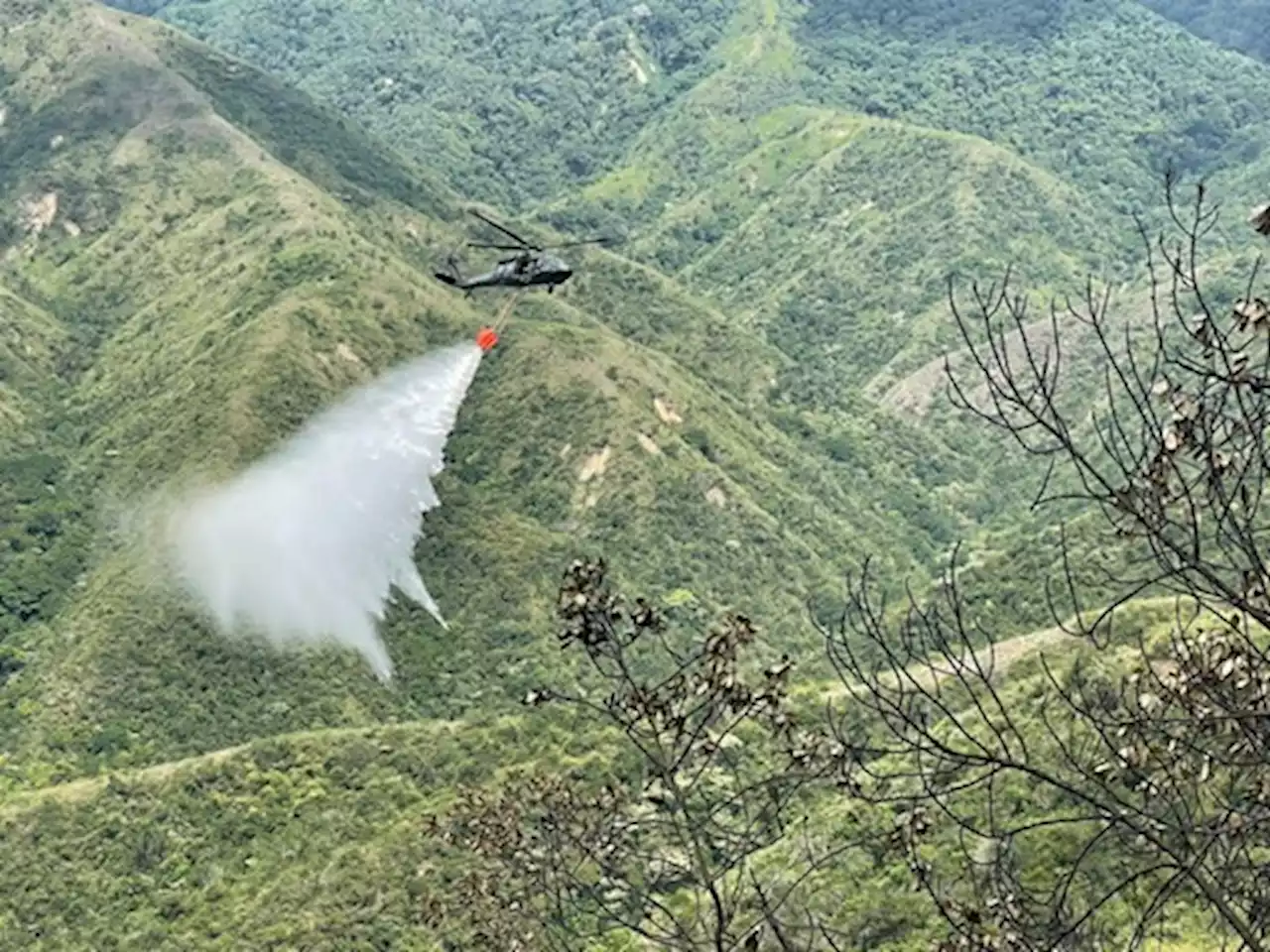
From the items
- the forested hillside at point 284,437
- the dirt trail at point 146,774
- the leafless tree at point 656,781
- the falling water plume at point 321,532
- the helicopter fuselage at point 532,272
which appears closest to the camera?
the leafless tree at point 656,781

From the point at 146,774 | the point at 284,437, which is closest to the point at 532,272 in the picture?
the point at 146,774

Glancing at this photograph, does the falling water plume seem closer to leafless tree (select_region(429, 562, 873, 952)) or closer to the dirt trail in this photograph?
the dirt trail

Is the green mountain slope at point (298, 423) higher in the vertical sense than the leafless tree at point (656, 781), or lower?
lower

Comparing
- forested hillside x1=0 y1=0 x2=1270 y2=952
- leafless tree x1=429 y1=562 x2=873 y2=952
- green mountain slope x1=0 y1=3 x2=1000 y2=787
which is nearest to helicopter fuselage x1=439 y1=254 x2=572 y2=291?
leafless tree x1=429 y1=562 x2=873 y2=952

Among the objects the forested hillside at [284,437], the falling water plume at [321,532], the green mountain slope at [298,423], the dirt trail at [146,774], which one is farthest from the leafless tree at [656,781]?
the falling water plume at [321,532]

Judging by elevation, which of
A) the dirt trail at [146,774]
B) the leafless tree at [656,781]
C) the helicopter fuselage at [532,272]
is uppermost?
the helicopter fuselage at [532,272]

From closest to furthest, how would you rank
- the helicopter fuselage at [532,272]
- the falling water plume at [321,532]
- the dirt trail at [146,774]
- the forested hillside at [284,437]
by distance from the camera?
the helicopter fuselage at [532,272] < the forested hillside at [284,437] < the dirt trail at [146,774] < the falling water plume at [321,532]

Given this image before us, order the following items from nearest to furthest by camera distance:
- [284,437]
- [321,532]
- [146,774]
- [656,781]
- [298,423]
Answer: [656,781]
[146,774]
[321,532]
[284,437]
[298,423]

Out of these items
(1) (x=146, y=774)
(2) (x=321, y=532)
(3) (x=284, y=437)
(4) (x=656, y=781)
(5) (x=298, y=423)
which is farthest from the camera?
(5) (x=298, y=423)

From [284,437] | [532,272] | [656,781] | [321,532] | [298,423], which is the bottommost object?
[321,532]

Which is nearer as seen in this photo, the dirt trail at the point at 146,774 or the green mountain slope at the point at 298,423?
the dirt trail at the point at 146,774

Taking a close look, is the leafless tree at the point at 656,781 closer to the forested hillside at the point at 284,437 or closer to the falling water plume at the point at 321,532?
the forested hillside at the point at 284,437

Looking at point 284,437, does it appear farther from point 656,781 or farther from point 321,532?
point 656,781
